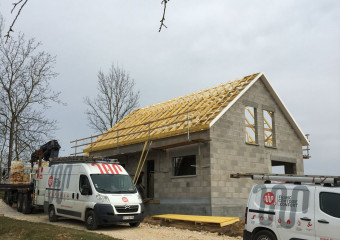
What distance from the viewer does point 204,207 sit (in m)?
16.5

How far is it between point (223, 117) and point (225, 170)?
258 cm

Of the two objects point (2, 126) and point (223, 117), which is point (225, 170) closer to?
point (223, 117)

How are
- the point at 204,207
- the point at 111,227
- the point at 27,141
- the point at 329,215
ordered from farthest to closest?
the point at 27,141
the point at 204,207
the point at 111,227
the point at 329,215

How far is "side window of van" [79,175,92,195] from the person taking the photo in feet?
46.1

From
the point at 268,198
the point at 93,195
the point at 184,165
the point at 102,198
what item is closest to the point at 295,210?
the point at 268,198

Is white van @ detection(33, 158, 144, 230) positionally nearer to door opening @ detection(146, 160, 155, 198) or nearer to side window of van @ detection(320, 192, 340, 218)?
door opening @ detection(146, 160, 155, 198)

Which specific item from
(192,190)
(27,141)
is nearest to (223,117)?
(192,190)

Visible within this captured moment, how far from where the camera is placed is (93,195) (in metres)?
13.9

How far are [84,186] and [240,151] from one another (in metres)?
8.16

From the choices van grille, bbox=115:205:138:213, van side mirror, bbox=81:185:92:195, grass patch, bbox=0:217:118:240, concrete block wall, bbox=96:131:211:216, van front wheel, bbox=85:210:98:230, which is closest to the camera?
grass patch, bbox=0:217:118:240

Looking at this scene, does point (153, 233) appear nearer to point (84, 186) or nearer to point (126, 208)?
point (126, 208)

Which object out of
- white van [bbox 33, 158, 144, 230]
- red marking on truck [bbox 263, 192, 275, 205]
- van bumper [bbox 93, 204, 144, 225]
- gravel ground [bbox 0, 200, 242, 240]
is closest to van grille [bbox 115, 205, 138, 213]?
white van [bbox 33, 158, 144, 230]

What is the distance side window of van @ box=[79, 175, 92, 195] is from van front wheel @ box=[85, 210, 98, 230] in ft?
2.46

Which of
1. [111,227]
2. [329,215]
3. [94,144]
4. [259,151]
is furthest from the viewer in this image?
[94,144]
